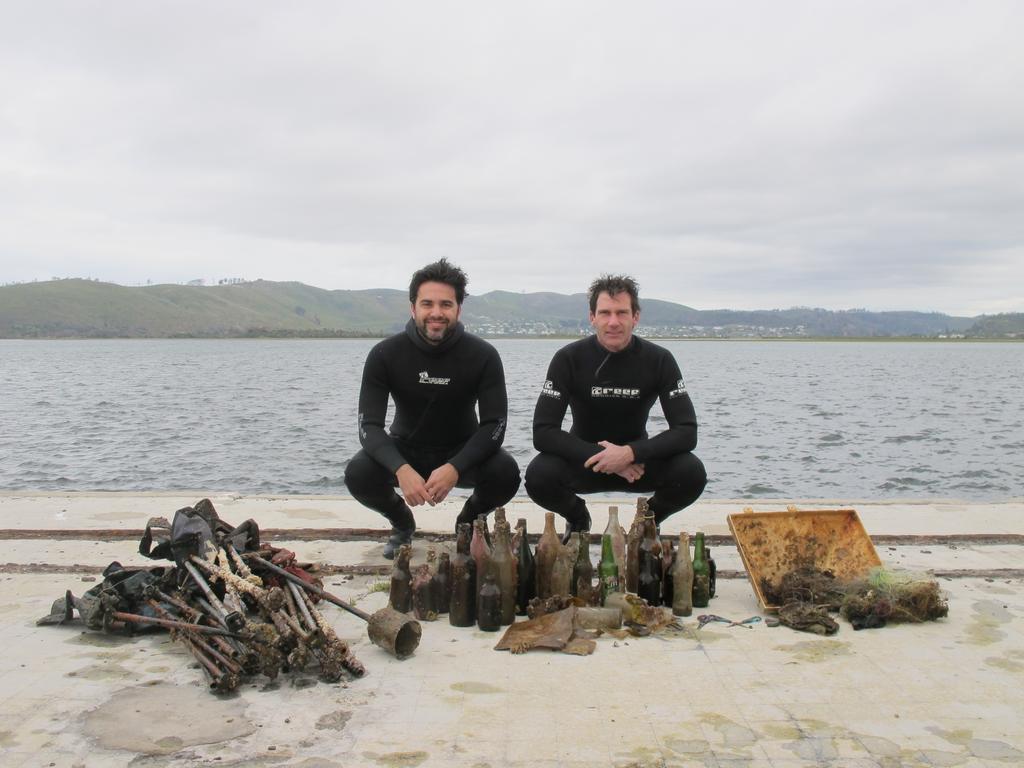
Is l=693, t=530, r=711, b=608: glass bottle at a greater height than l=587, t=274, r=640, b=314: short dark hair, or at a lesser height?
lesser

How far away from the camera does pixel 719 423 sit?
30344 millimetres

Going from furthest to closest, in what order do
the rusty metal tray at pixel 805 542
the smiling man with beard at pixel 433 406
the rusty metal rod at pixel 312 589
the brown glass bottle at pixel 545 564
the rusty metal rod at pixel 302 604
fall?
the smiling man with beard at pixel 433 406, the rusty metal tray at pixel 805 542, the brown glass bottle at pixel 545 564, the rusty metal rod at pixel 312 589, the rusty metal rod at pixel 302 604

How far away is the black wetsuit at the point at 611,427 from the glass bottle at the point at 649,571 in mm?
871

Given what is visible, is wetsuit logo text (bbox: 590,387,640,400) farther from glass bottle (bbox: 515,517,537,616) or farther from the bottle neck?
glass bottle (bbox: 515,517,537,616)

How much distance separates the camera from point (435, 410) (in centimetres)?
652

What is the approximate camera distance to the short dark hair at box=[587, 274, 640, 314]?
6.20 m

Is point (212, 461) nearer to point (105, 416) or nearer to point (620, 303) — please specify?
point (105, 416)

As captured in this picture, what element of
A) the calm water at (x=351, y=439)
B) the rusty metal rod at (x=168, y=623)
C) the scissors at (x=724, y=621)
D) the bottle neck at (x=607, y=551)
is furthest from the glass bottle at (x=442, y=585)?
the calm water at (x=351, y=439)

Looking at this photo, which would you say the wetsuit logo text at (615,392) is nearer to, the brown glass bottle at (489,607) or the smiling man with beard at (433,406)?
the smiling man with beard at (433,406)

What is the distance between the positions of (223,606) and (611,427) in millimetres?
3113

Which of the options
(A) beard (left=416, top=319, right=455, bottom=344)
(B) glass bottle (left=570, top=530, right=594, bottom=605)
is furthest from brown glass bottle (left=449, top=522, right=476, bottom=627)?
(A) beard (left=416, top=319, right=455, bottom=344)

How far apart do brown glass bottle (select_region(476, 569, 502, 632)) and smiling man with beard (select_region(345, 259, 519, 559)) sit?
1.25 meters

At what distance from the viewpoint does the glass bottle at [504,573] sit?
197 inches


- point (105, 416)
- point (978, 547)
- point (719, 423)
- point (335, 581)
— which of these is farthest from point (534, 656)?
point (105, 416)
